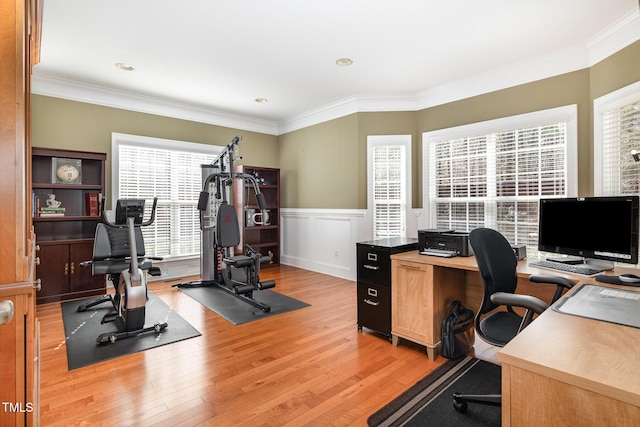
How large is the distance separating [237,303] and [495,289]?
2871 mm

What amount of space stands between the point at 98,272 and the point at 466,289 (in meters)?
3.46

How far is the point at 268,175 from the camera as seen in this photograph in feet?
21.0

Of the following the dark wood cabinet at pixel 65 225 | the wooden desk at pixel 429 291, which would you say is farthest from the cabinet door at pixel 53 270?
the wooden desk at pixel 429 291

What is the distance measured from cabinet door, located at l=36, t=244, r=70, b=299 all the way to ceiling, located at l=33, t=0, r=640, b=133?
200 cm

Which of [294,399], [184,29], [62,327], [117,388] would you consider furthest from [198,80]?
[294,399]

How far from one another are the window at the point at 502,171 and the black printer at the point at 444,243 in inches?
57.9

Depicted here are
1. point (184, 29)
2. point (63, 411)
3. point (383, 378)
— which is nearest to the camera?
point (63, 411)

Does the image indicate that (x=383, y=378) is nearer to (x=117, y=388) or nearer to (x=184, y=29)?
(x=117, y=388)

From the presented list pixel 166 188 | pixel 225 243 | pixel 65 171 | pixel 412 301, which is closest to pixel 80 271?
pixel 65 171

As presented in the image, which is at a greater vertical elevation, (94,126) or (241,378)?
(94,126)

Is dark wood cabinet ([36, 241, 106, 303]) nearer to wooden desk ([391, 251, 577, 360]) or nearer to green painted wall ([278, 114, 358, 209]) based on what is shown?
green painted wall ([278, 114, 358, 209])

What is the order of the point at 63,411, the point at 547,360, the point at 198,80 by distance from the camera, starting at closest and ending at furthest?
1. the point at 547,360
2. the point at 63,411
3. the point at 198,80

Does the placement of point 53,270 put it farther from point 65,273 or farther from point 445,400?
point 445,400

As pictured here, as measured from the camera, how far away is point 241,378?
2.28 m
